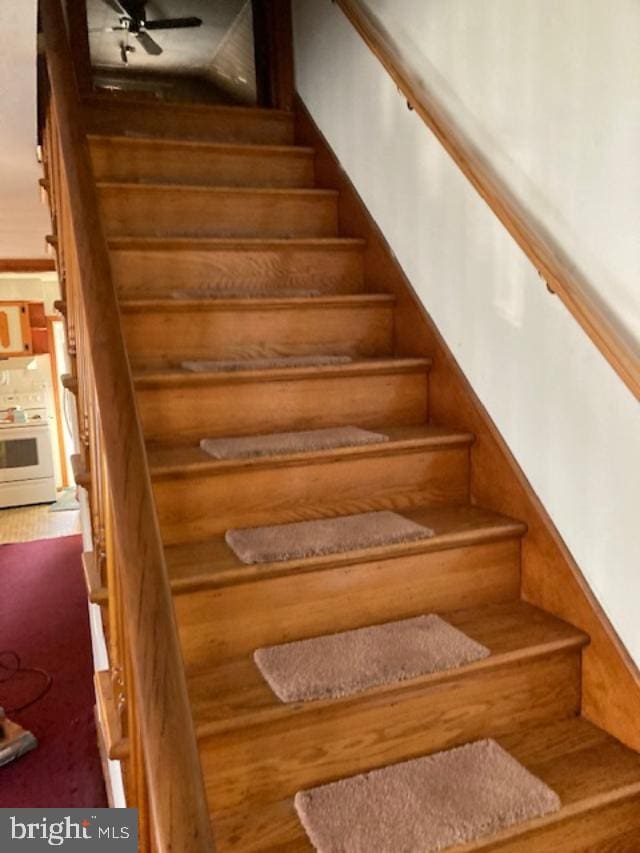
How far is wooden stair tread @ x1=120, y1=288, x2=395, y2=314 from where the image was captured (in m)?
2.24

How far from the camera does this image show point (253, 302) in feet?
7.78

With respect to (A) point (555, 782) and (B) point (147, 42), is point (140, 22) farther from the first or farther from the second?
(A) point (555, 782)

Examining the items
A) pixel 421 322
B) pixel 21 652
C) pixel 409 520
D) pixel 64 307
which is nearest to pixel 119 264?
pixel 64 307

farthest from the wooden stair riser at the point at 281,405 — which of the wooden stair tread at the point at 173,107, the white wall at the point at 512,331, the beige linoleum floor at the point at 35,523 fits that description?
the beige linoleum floor at the point at 35,523

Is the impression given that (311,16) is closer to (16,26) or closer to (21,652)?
(16,26)

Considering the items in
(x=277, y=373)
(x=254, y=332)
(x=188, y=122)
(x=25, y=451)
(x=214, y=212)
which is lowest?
(x=25, y=451)

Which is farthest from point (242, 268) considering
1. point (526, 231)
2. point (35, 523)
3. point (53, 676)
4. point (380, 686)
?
point (35, 523)

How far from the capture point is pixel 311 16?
3.20 m

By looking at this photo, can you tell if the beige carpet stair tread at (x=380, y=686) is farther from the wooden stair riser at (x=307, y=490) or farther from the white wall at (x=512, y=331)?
the wooden stair riser at (x=307, y=490)

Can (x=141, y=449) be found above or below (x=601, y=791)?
above

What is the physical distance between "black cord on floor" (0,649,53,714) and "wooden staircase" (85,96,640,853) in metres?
2.05

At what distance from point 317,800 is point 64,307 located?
192 cm

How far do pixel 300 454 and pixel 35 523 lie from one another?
6128 millimetres

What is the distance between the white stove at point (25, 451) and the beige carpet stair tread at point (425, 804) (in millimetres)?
7304
